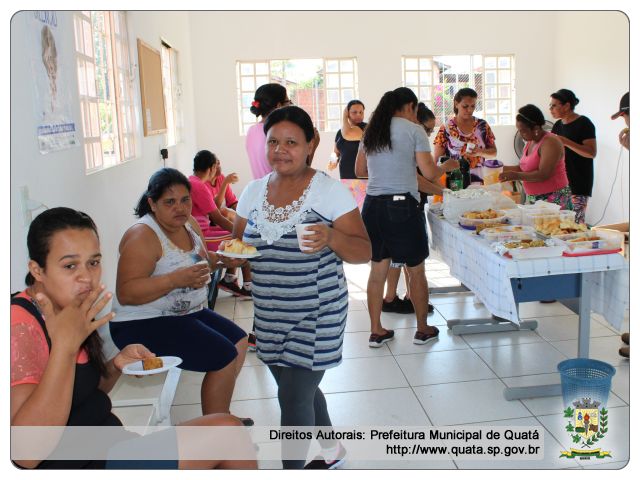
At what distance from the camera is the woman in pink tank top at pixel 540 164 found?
3959 mm

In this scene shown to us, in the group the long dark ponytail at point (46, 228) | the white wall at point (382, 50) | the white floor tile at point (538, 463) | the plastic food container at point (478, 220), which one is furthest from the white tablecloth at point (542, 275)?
the white wall at point (382, 50)

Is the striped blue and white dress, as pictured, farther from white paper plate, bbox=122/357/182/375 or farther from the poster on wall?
the poster on wall

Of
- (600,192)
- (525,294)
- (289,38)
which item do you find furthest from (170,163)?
(600,192)

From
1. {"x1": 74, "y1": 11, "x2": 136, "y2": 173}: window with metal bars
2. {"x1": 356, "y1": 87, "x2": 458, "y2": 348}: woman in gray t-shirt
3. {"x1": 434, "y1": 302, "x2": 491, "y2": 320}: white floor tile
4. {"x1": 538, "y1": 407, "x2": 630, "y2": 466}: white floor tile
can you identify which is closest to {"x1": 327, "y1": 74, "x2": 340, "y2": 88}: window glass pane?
{"x1": 74, "y1": 11, "x2": 136, "y2": 173}: window with metal bars

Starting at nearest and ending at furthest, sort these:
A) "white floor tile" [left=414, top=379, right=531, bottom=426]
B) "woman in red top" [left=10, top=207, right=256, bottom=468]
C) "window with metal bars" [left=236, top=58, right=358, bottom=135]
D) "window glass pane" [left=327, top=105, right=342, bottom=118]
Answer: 1. "woman in red top" [left=10, top=207, right=256, bottom=468]
2. "white floor tile" [left=414, top=379, right=531, bottom=426]
3. "window with metal bars" [left=236, top=58, right=358, bottom=135]
4. "window glass pane" [left=327, top=105, right=342, bottom=118]

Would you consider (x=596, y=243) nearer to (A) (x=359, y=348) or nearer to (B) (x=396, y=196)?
(B) (x=396, y=196)

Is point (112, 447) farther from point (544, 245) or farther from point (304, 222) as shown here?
point (544, 245)

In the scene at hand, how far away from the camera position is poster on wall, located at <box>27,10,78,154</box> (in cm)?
225

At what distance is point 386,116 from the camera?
11.2 ft

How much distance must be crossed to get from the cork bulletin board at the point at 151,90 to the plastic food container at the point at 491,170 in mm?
2487

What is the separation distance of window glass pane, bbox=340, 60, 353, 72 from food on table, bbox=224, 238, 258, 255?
6804 mm

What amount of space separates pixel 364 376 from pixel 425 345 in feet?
1.89

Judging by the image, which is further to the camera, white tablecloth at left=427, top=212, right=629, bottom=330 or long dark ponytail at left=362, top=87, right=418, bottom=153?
long dark ponytail at left=362, top=87, right=418, bottom=153

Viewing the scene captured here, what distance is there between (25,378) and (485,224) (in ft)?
8.37
